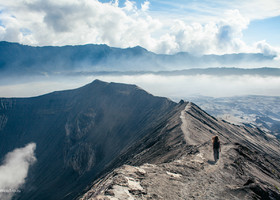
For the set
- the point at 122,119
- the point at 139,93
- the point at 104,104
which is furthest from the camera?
the point at 104,104

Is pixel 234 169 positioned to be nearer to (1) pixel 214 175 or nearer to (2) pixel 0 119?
(1) pixel 214 175

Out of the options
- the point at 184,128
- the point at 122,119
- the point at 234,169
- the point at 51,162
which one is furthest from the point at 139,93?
the point at 234,169

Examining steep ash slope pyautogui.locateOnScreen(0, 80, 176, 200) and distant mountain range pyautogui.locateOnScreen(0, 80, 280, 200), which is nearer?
distant mountain range pyautogui.locateOnScreen(0, 80, 280, 200)

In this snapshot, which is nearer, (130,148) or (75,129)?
(130,148)

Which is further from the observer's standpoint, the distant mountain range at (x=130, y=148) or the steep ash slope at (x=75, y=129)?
the steep ash slope at (x=75, y=129)
